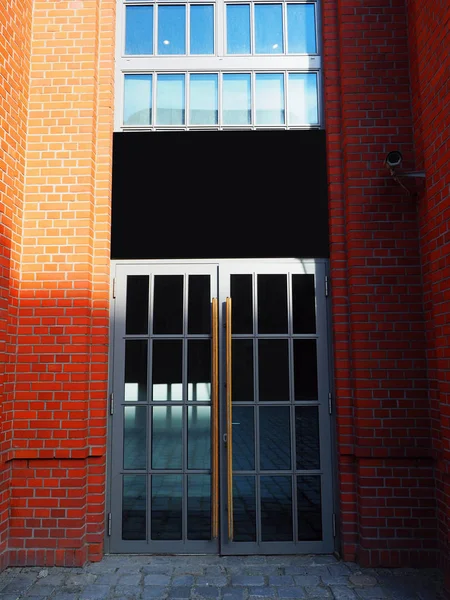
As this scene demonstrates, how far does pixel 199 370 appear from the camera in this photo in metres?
3.91

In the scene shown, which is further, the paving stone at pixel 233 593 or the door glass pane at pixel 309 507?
the door glass pane at pixel 309 507

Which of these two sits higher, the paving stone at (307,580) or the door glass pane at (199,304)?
the door glass pane at (199,304)

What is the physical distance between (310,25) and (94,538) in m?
5.07

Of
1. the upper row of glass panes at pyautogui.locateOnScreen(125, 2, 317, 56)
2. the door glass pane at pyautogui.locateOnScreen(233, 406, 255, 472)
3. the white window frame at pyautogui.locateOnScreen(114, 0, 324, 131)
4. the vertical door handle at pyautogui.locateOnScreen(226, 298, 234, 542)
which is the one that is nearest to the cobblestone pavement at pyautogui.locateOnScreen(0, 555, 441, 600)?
the vertical door handle at pyautogui.locateOnScreen(226, 298, 234, 542)

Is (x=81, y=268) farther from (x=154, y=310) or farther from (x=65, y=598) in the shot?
(x=65, y=598)

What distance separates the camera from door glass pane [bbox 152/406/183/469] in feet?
12.6

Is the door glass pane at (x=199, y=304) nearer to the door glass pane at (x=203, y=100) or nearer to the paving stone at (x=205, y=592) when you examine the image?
the door glass pane at (x=203, y=100)

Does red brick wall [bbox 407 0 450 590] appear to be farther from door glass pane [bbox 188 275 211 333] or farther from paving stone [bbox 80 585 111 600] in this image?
paving stone [bbox 80 585 111 600]

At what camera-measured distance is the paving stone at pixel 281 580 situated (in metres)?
3.25

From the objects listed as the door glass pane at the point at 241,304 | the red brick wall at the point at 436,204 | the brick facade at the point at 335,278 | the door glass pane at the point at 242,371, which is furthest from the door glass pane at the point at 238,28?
the door glass pane at the point at 242,371

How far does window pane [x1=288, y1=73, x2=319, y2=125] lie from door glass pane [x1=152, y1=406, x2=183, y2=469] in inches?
115

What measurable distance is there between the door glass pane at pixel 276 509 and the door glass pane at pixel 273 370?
2.29ft

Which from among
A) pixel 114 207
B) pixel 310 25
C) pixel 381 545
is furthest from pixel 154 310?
pixel 310 25

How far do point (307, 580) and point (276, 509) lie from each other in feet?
1.92
